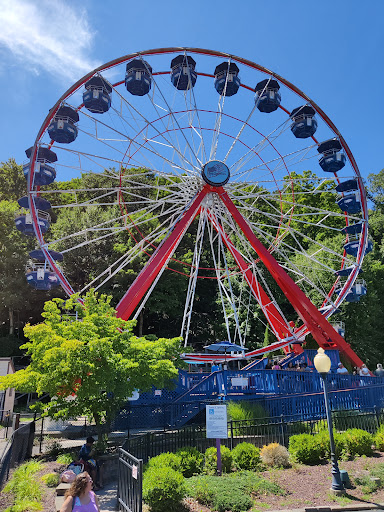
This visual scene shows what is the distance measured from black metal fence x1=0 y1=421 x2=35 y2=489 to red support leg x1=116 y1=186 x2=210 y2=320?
6.03 meters

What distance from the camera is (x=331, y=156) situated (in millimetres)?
22984

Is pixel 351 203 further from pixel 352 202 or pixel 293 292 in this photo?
pixel 293 292

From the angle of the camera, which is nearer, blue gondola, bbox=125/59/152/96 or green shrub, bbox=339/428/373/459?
green shrub, bbox=339/428/373/459

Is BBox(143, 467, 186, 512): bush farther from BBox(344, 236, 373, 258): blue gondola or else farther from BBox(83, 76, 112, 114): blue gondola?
BBox(344, 236, 373, 258): blue gondola

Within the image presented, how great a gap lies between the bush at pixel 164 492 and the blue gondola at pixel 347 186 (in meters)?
19.2

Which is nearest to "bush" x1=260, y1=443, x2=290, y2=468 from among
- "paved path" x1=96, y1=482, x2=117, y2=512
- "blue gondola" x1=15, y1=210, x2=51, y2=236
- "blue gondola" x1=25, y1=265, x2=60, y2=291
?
"paved path" x1=96, y1=482, x2=117, y2=512

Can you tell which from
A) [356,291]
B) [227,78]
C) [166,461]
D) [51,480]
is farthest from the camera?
[356,291]

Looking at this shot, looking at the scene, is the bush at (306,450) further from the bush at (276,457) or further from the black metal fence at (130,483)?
the black metal fence at (130,483)

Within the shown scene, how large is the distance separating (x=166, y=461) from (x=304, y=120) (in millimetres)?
18333

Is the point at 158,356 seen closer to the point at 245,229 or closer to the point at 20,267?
the point at 245,229

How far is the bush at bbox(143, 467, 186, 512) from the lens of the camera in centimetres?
819

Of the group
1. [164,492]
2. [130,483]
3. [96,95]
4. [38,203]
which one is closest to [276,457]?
[164,492]

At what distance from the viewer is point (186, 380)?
17266mm

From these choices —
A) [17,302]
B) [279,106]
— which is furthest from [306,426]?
[17,302]
